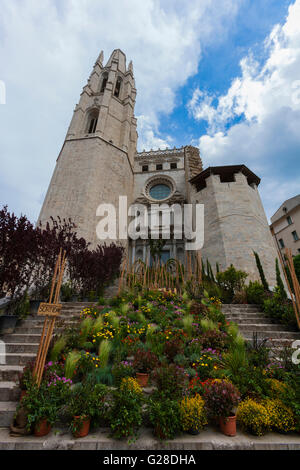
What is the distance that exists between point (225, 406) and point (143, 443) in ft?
3.42

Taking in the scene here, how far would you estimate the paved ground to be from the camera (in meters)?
2.09

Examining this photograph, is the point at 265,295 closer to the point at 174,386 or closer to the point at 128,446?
the point at 174,386

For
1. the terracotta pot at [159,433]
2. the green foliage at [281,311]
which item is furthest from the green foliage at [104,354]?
the green foliage at [281,311]

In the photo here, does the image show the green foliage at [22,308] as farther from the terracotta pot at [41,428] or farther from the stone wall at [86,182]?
the stone wall at [86,182]

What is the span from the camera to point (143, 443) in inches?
84.4

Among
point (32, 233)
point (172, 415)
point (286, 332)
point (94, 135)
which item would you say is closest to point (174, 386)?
point (172, 415)

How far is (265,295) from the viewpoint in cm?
692

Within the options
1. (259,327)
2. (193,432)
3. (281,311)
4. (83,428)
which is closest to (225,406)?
(193,432)

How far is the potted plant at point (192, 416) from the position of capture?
225 centimetres

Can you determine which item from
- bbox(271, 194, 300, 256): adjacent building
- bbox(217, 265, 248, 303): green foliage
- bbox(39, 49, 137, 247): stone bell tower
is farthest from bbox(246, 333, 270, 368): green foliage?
bbox(271, 194, 300, 256): adjacent building

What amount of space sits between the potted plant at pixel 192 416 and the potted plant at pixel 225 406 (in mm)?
140

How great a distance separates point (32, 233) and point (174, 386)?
5.57 m
